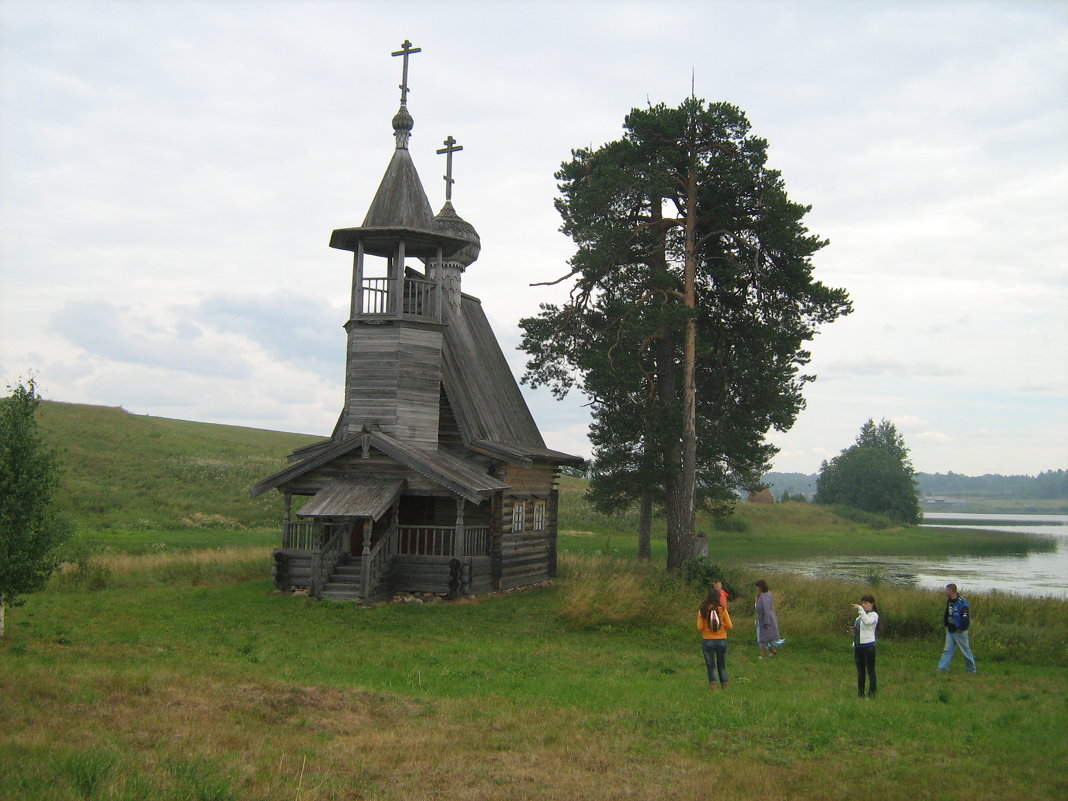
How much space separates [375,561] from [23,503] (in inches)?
345

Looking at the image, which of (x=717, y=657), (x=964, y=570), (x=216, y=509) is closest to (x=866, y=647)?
(x=717, y=657)

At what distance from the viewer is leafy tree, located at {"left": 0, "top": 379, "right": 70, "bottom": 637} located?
1404 cm

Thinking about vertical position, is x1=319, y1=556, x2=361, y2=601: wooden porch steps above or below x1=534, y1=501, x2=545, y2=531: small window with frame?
below

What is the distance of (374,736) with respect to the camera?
9914 millimetres

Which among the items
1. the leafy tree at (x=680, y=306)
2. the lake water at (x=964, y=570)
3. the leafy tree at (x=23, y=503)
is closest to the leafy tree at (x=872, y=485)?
the lake water at (x=964, y=570)

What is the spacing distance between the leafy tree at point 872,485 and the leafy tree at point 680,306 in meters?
64.4

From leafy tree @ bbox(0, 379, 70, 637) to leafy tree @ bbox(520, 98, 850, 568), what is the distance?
1489cm

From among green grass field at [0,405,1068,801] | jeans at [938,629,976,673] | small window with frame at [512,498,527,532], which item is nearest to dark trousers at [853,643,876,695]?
green grass field at [0,405,1068,801]

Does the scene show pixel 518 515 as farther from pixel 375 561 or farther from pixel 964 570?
pixel 964 570

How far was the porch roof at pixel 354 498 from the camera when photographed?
20.9 m

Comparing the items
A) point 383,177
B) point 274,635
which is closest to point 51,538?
point 274,635

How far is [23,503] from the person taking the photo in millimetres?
14281

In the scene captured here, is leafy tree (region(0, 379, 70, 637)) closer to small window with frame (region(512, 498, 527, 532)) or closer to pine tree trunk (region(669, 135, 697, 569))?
small window with frame (region(512, 498, 527, 532))

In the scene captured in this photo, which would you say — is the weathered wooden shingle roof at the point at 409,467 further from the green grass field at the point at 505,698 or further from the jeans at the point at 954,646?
the jeans at the point at 954,646
